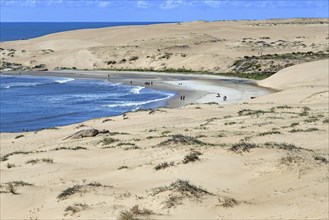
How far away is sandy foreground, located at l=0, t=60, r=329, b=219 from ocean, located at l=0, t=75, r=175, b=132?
2118 cm

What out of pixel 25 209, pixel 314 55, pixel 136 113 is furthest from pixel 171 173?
pixel 314 55

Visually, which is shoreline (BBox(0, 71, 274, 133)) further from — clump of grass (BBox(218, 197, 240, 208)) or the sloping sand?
clump of grass (BBox(218, 197, 240, 208))

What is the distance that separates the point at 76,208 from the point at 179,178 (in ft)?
10.2

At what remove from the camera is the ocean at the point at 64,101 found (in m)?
45.1

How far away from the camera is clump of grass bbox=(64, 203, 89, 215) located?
11793 millimetres

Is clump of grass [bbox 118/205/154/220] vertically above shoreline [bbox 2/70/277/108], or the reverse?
clump of grass [bbox 118/205/154/220]

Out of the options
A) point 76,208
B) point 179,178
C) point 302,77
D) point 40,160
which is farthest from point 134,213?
point 302,77

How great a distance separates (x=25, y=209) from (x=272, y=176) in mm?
6212

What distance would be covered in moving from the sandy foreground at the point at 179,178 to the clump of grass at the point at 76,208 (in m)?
0.01

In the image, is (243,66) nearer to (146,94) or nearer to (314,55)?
(314,55)

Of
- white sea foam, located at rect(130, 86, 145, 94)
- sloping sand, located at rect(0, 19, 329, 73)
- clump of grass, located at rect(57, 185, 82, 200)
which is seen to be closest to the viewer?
clump of grass, located at rect(57, 185, 82, 200)

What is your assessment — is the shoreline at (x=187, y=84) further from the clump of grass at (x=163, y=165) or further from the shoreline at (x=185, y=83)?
the clump of grass at (x=163, y=165)

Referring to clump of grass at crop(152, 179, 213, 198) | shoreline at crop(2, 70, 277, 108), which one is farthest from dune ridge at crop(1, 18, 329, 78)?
clump of grass at crop(152, 179, 213, 198)

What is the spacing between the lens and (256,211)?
35.6 ft
